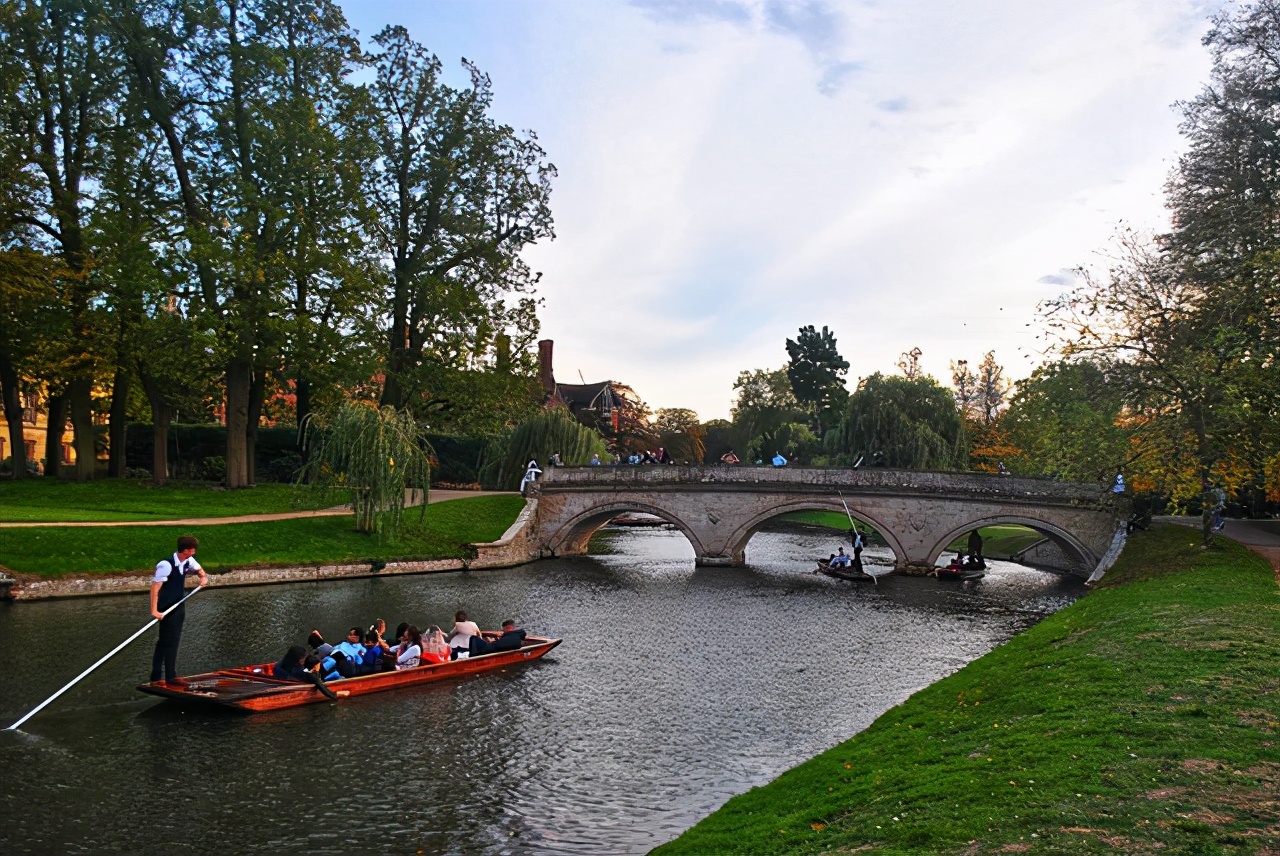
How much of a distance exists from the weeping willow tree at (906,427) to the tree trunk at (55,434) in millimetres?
39969

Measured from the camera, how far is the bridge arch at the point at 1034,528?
3738cm

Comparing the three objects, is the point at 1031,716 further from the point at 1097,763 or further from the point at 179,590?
the point at 179,590

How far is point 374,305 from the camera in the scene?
133ft

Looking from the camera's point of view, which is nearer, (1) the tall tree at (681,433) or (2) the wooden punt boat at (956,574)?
(2) the wooden punt boat at (956,574)

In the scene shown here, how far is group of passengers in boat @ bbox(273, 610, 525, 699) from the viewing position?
17.1 metres

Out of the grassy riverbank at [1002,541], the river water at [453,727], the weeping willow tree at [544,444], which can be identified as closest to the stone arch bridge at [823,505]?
the grassy riverbank at [1002,541]

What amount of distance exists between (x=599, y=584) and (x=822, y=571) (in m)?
10.2

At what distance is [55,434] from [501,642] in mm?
32174

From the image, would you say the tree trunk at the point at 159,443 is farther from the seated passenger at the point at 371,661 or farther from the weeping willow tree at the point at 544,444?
the seated passenger at the point at 371,661

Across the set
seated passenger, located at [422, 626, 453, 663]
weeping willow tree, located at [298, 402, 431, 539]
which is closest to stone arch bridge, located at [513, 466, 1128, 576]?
weeping willow tree, located at [298, 402, 431, 539]

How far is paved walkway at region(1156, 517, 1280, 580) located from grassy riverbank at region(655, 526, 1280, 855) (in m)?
12.4

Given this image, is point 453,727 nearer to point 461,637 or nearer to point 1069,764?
point 461,637

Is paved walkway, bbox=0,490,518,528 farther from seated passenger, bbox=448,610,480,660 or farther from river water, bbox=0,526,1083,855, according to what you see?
seated passenger, bbox=448,610,480,660

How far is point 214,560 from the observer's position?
2925cm
